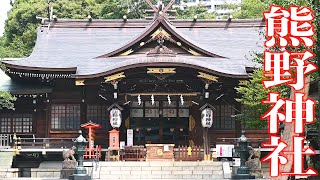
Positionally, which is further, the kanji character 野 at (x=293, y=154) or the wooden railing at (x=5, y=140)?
the wooden railing at (x=5, y=140)

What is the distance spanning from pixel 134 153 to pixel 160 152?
1240mm

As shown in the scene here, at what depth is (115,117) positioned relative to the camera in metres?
31.1

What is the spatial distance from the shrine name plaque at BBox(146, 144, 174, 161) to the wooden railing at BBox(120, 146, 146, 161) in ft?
0.94

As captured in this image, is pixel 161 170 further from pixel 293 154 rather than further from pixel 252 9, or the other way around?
pixel 252 9

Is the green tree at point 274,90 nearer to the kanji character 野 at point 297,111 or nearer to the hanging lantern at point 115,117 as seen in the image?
the kanji character 野 at point 297,111

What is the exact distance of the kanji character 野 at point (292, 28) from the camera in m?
18.4

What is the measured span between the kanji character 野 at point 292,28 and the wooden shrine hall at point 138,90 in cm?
1118

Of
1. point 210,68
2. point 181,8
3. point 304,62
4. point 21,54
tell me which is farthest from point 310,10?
point 181,8

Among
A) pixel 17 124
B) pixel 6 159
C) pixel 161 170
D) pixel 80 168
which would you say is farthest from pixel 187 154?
pixel 17 124

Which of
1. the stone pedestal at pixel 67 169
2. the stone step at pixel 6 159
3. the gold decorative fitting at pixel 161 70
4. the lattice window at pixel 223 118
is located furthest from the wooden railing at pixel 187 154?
the stone step at pixel 6 159

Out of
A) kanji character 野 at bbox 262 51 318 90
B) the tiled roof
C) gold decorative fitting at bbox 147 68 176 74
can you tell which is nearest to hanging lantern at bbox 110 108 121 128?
the tiled roof

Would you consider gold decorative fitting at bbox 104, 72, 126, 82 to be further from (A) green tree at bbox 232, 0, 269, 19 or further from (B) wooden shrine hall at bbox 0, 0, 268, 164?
(A) green tree at bbox 232, 0, 269, 19

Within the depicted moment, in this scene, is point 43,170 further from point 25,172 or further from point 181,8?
point 181,8

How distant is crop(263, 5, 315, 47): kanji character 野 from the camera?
18.4m
